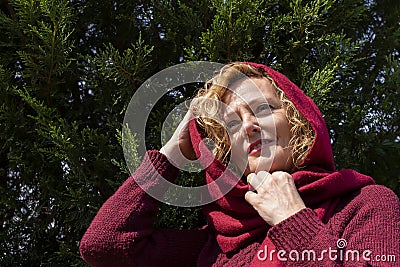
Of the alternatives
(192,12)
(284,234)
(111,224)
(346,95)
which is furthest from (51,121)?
(346,95)

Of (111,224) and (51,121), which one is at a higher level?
(51,121)

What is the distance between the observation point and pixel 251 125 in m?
1.89

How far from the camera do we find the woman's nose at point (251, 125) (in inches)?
74.2

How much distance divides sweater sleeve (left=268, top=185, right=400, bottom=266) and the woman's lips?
0.29m

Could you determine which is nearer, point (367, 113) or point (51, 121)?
point (51, 121)

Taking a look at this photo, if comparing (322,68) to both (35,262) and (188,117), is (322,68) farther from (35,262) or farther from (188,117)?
(35,262)

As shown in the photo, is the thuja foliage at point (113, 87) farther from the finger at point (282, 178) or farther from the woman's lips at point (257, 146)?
the finger at point (282, 178)

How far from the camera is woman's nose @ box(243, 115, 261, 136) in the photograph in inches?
74.2

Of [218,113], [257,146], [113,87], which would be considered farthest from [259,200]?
[113,87]

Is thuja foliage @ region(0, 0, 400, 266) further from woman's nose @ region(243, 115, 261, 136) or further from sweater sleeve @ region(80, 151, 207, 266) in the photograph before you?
woman's nose @ region(243, 115, 261, 136)

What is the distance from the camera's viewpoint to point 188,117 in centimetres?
212

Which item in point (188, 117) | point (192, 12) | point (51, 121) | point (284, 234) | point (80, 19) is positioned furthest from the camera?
point (80, 19)

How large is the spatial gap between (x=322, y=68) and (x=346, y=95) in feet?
0.64

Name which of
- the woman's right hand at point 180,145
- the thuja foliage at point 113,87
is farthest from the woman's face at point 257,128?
the thuja foliage at point 113,87
